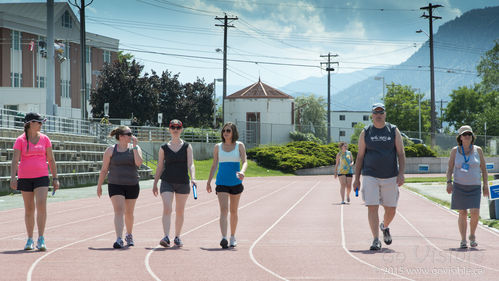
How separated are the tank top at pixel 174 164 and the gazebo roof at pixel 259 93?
194 feet

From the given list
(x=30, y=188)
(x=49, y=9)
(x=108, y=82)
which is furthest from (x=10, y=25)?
(x=30, y=188)

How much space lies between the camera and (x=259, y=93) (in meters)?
70.1

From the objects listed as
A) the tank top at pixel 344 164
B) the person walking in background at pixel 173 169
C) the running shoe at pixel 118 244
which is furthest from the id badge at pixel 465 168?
the tank top at pixel 344 164

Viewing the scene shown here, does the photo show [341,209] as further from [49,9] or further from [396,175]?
[49,9]

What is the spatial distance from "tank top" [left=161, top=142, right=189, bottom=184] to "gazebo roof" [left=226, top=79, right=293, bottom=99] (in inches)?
2333

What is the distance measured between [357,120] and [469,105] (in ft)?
138

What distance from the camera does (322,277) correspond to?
7.49 meters

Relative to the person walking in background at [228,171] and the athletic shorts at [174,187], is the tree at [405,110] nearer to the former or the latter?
the person walking in background at [228,171]

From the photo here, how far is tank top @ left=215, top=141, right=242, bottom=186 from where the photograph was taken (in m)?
9.98

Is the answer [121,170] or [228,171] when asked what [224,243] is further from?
[121,170]

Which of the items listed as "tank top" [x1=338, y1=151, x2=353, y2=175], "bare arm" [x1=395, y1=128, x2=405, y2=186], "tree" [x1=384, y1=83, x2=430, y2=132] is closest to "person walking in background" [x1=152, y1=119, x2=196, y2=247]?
"bare arm" [x1=395, y1=128, x2=405, y2=186]

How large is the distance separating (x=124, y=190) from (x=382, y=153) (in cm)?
384

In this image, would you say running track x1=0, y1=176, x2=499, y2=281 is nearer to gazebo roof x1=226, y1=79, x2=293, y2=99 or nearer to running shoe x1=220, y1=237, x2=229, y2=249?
running shoe x1=220, y1=237, x2=229, y2=249

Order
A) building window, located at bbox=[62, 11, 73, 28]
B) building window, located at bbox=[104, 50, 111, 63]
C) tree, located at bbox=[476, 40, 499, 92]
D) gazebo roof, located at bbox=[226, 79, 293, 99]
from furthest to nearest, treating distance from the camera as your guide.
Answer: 1. tree, located at bbox=[476, 40, 499, 92]
2. building window, located at bbox=[104, 50, 111, 63]
3. gazebo roof, located at bbox=[226, 79, 293, 99]
4. building window, located at bbox=[62, 11, 73, 28]
